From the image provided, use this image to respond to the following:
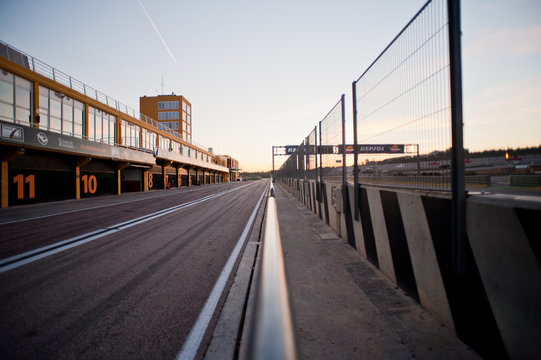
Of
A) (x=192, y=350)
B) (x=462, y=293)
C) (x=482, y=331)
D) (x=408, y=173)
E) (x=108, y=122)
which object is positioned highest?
(x=108, y=122)

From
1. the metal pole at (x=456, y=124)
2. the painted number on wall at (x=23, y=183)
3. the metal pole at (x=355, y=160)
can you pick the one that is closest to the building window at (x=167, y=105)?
the painted number on wall at (x=23, y=183)

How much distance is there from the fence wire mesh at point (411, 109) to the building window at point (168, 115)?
205ft

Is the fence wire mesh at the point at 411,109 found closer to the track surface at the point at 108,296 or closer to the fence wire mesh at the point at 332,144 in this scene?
the fence wire mesh at the point at 332,144

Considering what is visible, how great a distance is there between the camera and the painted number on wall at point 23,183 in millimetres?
15343

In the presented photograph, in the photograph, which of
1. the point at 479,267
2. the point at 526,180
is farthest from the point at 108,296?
A: the point at 526,180

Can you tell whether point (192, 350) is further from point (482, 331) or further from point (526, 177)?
point (526, 177)

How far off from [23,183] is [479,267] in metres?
21.4

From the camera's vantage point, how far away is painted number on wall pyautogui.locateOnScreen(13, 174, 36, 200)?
50.3 feet

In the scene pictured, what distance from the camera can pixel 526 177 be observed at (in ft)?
55.6

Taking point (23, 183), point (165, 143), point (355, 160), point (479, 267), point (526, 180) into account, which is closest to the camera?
point (479, 267)

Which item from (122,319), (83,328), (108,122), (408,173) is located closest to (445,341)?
(408,173)

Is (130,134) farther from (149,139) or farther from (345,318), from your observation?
(345,318)

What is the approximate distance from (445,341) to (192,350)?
208cm

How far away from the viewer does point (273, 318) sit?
67 centimetres
